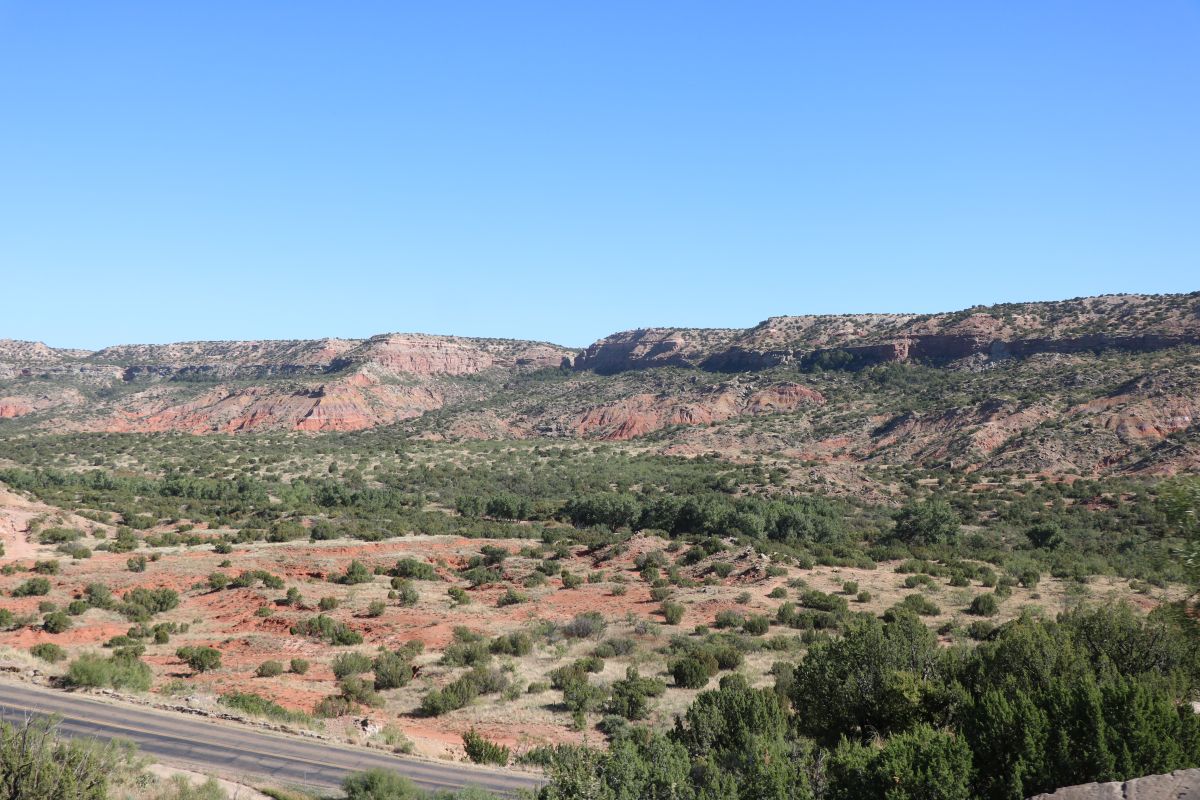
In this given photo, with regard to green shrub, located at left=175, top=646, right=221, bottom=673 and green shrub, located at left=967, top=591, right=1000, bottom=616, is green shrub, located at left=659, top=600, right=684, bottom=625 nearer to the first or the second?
green shrub, located at left=967, top=591, right=1000, bottom=616

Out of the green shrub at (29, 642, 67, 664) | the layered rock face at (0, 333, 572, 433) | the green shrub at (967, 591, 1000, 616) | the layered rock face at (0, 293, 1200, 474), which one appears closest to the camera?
the green shrub at (29, 642, 67, 664)

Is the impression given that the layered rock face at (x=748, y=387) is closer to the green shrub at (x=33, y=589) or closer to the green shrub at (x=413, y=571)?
the green shrub at (x=413, y=571)

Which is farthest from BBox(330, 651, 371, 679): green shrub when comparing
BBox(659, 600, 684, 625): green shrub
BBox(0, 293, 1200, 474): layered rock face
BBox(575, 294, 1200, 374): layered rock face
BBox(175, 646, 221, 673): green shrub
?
BBox(575, 294, 1200, 374): layered rock face

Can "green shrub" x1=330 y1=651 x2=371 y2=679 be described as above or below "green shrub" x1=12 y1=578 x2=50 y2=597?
below

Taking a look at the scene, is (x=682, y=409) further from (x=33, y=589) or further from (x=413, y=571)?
(x=33, y=589)

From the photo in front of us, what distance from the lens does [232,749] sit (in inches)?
709

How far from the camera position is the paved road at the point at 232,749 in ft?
54.7

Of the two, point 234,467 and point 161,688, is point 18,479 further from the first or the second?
point 161,688

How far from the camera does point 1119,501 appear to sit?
180ft

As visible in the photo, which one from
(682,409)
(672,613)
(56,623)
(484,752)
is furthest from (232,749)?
(682,409)

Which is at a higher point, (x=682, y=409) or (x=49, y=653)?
(x=682, y=409)

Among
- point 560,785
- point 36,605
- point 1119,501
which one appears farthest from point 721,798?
point 1119,501

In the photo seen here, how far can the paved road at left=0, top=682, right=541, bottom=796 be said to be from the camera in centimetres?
1669

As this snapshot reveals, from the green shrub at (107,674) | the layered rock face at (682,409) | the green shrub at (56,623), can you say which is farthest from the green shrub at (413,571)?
the layered rock face at (682,409)
